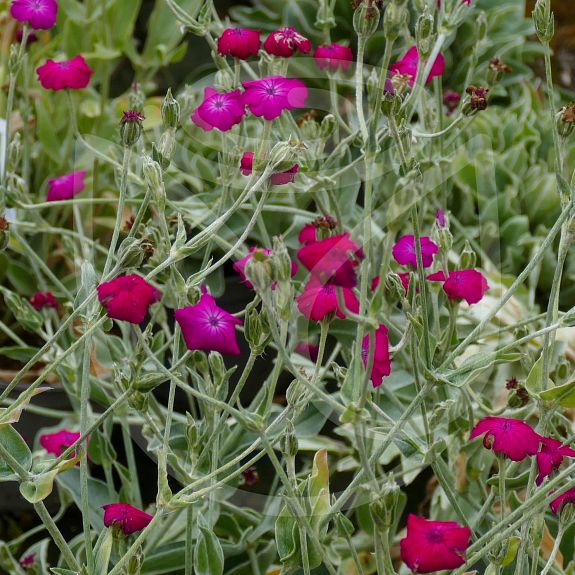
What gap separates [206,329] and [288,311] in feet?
0.24

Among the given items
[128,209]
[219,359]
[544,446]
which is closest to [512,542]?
[544,446]

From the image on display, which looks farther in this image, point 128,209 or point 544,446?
point 128,209

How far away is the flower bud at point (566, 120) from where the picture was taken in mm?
587

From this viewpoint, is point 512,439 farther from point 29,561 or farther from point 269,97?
point 29,561

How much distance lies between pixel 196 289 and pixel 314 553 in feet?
0.59

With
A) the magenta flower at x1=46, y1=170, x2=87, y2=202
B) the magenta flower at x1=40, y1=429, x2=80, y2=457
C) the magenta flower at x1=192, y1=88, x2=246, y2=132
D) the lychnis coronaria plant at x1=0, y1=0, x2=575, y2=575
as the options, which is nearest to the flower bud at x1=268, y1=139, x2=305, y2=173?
the lychnis coronaria plant at x1=0, y1=0, x2=575, y2=575

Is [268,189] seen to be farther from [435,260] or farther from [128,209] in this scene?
[128,209]

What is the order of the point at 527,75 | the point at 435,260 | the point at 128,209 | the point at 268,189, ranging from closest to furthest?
1. the point at 268,189
2. the point at 435,260
3. the point at 128,209
4. the point at 527,75

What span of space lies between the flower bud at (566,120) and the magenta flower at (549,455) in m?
0.19

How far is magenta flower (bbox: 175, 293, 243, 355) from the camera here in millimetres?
539

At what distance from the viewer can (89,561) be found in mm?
559

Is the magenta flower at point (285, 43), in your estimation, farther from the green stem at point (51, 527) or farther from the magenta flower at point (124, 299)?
the green stem at point (51, 527)

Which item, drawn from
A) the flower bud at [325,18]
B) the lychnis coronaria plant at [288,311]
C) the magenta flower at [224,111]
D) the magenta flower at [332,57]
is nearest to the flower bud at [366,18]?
the lychnis coronaria plant at [288,311]

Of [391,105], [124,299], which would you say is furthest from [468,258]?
[124,299]
